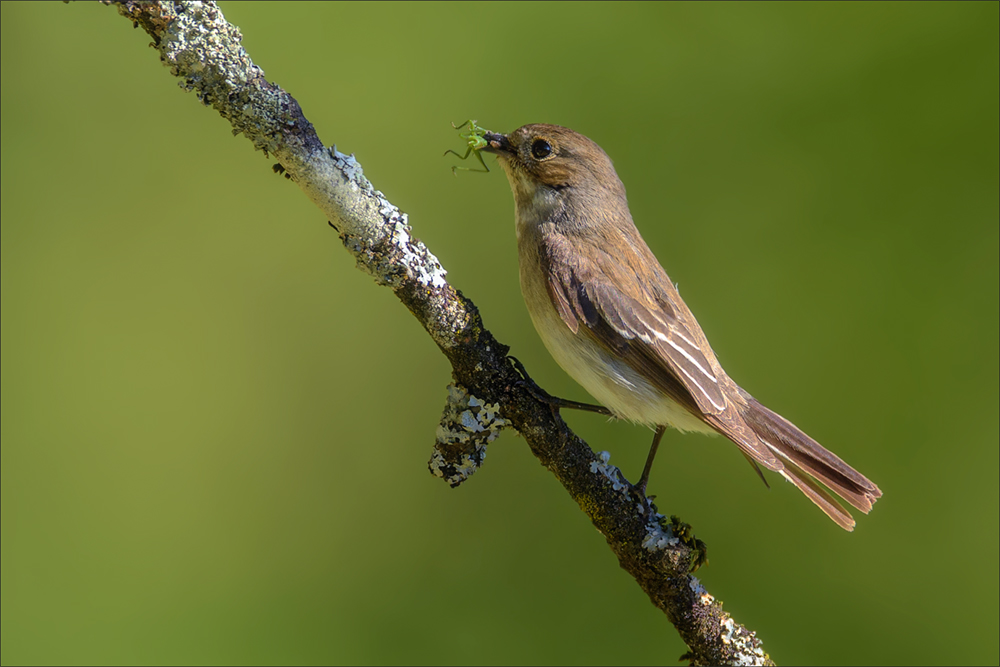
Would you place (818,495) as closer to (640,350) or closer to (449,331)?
(640,350)

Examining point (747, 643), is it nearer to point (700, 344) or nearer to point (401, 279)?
point (700, 344)

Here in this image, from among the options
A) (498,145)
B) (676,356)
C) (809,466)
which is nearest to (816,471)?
(809,466)

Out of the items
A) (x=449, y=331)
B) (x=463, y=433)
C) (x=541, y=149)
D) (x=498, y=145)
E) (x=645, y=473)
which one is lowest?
(x=645, y=473)

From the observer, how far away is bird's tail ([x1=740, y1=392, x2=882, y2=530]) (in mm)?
2232

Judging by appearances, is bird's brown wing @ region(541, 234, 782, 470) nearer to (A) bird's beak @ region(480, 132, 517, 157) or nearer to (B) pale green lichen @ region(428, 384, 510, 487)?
(A) bird's beak @ region(480, 132, 517, 157)

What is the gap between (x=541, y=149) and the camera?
2773mm

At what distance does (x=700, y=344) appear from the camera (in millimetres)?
2529

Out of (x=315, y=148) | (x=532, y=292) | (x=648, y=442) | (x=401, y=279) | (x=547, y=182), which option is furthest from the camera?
(x=648, y=442)

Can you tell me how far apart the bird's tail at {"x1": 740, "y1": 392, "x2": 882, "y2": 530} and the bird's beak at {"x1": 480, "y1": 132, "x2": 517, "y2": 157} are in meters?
1.19

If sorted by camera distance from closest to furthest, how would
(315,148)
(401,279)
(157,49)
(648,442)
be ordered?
(157,49) < (315,148) < (401,279) < (648,442)

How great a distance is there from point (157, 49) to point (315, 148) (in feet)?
1.09

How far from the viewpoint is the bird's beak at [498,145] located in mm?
2779

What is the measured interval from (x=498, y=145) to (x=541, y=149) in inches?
5.9

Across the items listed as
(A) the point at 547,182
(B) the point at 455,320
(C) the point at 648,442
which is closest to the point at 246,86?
(B) the point at 455,320
